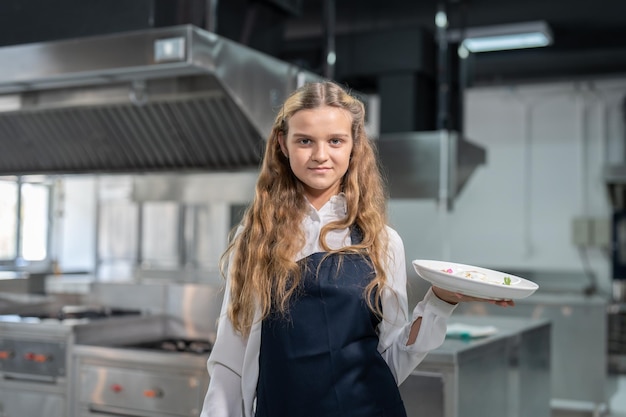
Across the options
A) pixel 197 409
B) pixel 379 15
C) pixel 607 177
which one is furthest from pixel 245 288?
pixel 607 177

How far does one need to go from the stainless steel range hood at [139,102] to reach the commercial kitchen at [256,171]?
0.04ft

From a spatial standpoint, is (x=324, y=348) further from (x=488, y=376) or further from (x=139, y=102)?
(x=139, y=102)

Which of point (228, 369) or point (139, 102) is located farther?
point (139, 102)

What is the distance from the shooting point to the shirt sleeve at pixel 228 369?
1.67 m

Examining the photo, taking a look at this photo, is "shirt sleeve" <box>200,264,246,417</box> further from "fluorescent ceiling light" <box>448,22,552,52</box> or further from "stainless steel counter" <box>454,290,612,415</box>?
"fluorescent ceiling light" <box>448,22,552,52</box>

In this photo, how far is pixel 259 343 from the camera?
65.5 inches

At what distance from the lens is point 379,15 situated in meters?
5.65

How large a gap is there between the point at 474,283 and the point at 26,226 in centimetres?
784

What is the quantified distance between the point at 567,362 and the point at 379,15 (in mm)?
2755

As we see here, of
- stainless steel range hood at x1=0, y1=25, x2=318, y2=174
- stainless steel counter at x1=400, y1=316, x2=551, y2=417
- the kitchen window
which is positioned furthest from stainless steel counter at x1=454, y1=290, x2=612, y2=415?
the kitchen window

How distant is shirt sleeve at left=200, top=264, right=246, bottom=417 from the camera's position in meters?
1.67

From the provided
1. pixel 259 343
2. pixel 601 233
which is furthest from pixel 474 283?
pixel 601 233

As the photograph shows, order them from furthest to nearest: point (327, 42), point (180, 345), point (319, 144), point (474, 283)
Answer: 1. point (327, 42)
2. point (180, 345)
3. point (319, 144)
4. point (474, 283)

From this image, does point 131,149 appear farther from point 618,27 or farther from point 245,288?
point 618,27
